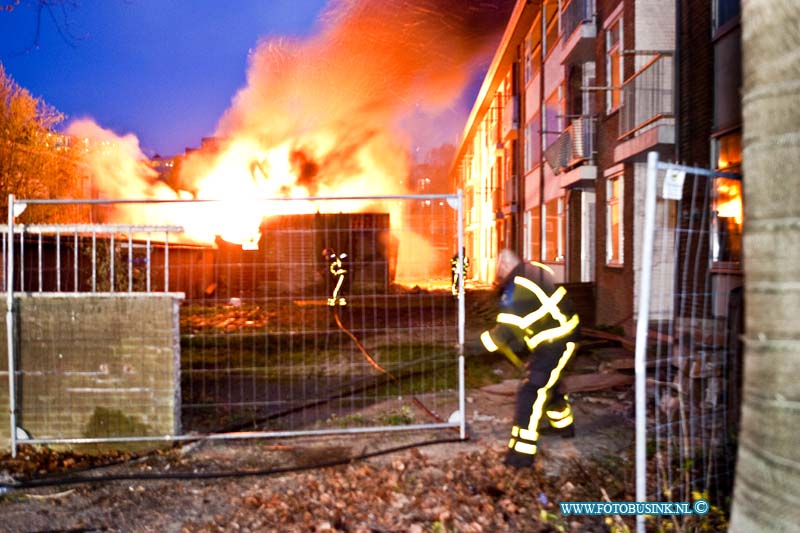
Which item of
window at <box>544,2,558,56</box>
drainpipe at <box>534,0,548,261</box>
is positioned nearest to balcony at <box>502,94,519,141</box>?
drainpipe at <box>534,0,548,261</box>

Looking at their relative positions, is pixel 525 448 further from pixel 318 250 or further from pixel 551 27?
pixel 551 27

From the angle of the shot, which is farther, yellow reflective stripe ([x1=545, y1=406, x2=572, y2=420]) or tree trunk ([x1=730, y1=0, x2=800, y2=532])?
yellow reflective stripe ([x1=545, y1=406, x2=572, y2=420])

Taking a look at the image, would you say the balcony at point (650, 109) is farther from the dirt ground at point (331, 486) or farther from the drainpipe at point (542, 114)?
the drainpipe at point (542, 114)

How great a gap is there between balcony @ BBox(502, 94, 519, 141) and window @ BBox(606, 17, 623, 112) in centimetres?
1173

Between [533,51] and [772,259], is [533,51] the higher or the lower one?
the higher one

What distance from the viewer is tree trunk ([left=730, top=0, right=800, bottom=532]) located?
7.00 feet

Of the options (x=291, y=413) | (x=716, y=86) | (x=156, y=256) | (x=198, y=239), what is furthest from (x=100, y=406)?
(x=198, y=239)

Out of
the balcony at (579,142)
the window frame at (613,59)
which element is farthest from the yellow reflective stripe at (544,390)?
the balcony at (579,142)

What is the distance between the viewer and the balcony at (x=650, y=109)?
10.7m

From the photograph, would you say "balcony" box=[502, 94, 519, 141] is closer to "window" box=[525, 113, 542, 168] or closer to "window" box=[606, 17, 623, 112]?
"window" box=[525, 113, 542, 168]

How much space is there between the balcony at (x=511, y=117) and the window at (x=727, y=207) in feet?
54.9

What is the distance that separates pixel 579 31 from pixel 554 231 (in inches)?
278

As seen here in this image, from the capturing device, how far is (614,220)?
13.8 metres

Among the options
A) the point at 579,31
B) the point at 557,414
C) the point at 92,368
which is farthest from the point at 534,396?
the point at 579,31
